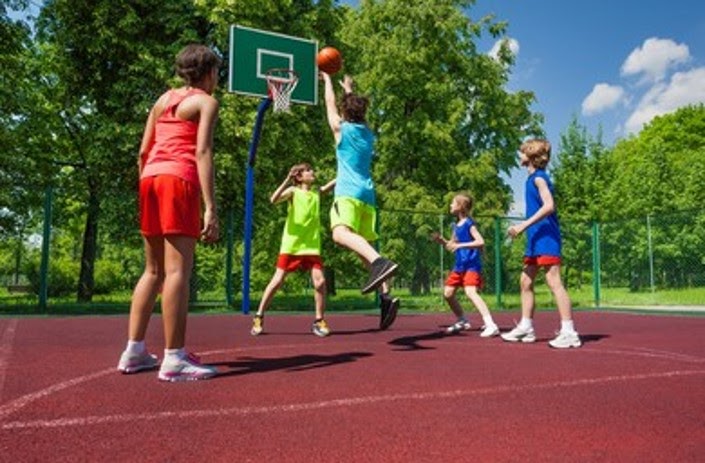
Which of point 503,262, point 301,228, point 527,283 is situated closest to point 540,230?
point 527,283

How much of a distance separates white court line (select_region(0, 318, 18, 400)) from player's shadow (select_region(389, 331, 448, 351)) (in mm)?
3227

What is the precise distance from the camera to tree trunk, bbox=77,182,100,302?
44.5ft

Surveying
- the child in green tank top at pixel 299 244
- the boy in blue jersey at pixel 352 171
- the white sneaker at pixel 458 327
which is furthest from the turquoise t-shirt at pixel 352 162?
the white sneaker at pixel 458 327

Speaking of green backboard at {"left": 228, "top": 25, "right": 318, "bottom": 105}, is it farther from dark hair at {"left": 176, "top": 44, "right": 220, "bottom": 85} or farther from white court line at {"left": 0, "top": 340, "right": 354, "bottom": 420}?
white court line at {"left": 0, "top": 340, "right": 354, "bottom": 420}

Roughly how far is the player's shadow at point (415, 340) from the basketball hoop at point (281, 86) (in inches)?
A: 211

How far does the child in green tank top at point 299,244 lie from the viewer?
7.04m

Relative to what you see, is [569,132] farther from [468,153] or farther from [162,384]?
[162,384]

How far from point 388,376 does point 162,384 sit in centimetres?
146

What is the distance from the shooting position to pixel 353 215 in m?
5.45

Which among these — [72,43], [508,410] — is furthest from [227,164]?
[508,410]

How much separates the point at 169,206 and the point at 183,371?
105cm

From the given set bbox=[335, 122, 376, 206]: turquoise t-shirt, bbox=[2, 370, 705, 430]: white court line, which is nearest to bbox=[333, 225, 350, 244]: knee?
bbox=[335, 122, 376, 206]: turquoise t-shirt

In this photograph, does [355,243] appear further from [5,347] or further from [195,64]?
[5,347]

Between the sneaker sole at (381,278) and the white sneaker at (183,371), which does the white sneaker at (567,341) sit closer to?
the sneaker sole at (381,278)
